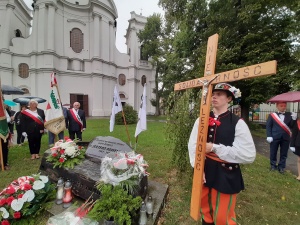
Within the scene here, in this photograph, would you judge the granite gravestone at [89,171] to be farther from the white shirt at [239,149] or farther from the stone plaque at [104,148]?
the white shirt at [239,149]

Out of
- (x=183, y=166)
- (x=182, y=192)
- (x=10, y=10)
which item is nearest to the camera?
(x=182, y=192)

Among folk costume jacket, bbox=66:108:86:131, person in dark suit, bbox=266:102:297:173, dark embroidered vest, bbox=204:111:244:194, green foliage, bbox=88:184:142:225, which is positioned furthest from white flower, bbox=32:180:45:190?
person in dark suit, bbox=266:102:297:173

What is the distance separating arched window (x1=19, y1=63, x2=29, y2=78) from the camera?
24172 mm

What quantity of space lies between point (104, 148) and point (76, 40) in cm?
2635

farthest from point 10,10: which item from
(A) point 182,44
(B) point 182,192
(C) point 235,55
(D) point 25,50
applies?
(B) point 182,192

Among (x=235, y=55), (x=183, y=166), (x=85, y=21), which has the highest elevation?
(x=85, y=21)

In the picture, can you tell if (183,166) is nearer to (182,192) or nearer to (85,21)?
(182,192)

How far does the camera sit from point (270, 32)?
12.8 metres

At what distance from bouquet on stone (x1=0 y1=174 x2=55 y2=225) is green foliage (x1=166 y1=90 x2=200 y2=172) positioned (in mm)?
2753

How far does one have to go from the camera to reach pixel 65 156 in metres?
3.82

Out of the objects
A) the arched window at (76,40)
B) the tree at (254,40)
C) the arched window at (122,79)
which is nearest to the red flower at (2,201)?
the tree at (254,40)

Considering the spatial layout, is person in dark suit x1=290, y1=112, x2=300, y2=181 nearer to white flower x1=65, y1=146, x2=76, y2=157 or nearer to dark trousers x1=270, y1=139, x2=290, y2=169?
dark trousers x1=270, y1=139, x2=290, y2=169

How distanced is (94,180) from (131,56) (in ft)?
97.5

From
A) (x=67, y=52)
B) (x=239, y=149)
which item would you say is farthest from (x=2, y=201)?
(x=67, y=52)
